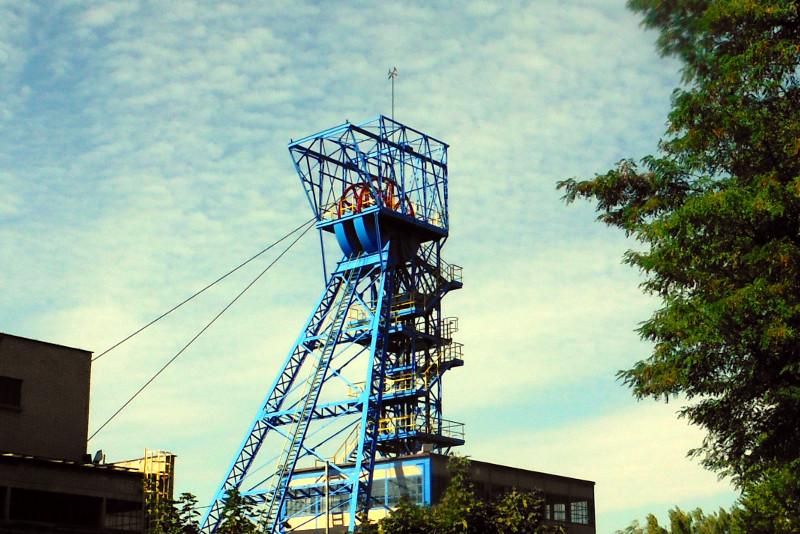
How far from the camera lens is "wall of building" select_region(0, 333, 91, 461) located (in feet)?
134

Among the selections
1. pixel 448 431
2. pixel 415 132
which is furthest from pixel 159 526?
pixel 415 132

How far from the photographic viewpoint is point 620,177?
115 feet

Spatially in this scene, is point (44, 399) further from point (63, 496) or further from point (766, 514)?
point (766, 514)

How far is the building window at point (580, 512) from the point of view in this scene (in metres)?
66.8

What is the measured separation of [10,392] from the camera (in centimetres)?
4094

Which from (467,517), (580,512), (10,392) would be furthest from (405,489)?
(10,392)

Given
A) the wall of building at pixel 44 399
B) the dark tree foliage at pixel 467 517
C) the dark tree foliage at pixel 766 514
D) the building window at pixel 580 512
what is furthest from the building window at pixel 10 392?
the building window at pixel 580 512

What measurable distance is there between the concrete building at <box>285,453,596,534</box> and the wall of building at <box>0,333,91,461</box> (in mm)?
17657

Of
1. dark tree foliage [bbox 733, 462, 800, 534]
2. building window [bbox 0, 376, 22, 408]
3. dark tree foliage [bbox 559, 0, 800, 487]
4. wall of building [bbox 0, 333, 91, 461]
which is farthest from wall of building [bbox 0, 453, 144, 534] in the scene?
dark tree foliage [bbox 733, 462, 800, 534]

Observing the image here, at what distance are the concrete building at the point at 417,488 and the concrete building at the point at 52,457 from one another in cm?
1808

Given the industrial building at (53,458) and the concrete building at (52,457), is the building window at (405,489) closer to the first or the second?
the industrial building at (53,458)

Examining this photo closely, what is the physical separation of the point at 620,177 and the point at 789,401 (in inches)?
350

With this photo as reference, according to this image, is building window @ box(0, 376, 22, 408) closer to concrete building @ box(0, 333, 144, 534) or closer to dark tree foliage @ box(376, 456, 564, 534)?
concrete building @ box(0, 333, 144, 534)

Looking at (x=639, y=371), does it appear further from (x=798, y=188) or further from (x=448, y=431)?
(x=448, y=431)
